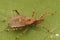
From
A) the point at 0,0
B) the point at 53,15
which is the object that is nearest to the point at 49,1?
the point at 53,15

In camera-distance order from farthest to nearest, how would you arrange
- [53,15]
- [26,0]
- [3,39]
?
[26,0] < [53,15] < [3,39]

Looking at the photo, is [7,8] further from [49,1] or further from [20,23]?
[49,1]

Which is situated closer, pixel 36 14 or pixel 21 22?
pixel 21 22
